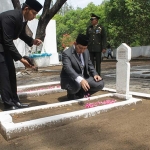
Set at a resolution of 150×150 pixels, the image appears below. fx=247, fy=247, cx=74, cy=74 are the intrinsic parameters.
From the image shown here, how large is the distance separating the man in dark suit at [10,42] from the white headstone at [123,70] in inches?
67.4

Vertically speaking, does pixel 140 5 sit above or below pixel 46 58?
above

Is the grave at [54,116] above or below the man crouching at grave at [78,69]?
below

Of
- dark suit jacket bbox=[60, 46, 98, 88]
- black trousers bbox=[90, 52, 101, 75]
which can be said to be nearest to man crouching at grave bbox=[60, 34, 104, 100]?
dark suit jacket bbox=[60, 46, 98, 88]

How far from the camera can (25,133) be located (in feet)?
10.2

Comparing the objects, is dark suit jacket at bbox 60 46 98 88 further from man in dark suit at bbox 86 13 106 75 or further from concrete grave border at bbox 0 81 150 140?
man in dark suit at bbox 86 13 106 75

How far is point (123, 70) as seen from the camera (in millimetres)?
4594

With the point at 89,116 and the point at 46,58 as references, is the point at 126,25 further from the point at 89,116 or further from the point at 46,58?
the point at 89,116

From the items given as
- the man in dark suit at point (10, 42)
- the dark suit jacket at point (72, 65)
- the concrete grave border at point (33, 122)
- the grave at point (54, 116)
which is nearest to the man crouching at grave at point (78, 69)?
the dark suit jacket at point (72, 65)

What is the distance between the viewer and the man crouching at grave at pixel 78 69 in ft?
14.1

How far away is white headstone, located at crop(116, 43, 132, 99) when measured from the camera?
4484 mm

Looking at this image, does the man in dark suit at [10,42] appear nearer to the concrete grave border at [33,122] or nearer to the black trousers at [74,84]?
the concrete grave border at [33,122]

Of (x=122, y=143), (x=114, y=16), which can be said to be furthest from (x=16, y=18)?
(x=114, y=16)

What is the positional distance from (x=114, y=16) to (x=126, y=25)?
1.93m

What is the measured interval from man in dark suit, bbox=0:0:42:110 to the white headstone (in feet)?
5.62
